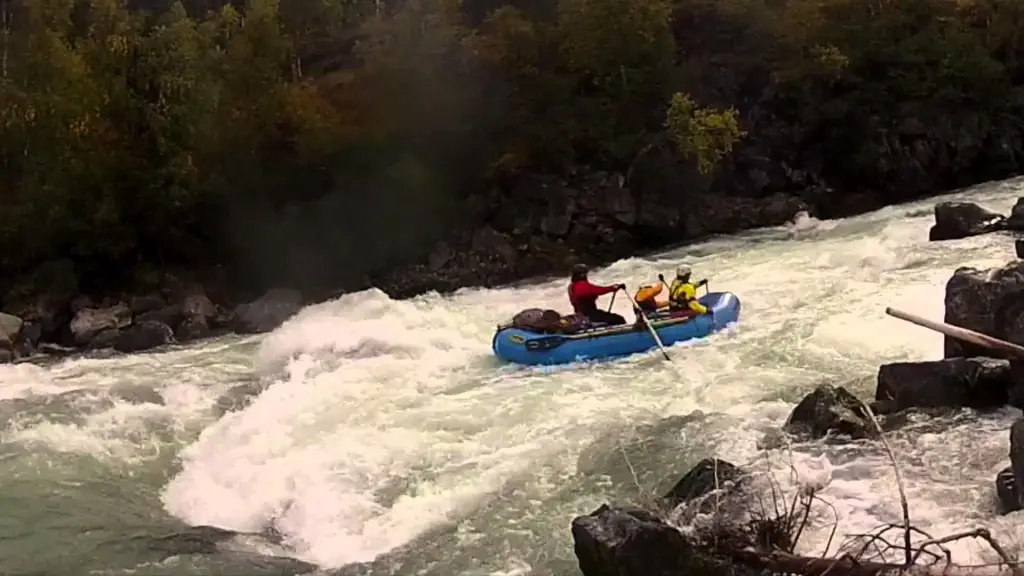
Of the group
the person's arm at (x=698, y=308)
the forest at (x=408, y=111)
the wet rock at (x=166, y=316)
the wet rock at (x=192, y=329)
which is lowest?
the wet rock at (x=192, y=329)

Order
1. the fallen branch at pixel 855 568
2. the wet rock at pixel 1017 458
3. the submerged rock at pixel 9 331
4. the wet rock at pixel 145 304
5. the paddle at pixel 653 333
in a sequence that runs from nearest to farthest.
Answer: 1. the fallen branch at pixel 855 568
2. the wet rock at pixel 1017 458
3. the paddle at pixel 653 333
4. the submerged rock at pixel 9 331
5. the wet rock at pixel 145 304

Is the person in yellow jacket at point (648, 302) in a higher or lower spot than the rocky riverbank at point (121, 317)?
higher

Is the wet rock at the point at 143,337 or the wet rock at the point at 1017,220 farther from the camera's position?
the wet rock at the point at 143,337

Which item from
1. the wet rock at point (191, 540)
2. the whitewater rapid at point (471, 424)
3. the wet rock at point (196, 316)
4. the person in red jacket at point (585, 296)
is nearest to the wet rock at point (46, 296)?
the wet rock at point (196, 316)

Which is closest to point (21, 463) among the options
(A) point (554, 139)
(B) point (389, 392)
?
(B) point (389, 392)

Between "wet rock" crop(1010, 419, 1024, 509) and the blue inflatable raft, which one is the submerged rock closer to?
the blue inflatable raft

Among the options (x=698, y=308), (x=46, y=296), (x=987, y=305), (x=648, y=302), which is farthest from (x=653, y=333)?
(x=46, y=296)

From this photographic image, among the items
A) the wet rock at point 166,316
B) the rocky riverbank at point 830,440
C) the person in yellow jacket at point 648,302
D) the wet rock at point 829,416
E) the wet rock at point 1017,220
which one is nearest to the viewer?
the rocky riverbank at point 830,440

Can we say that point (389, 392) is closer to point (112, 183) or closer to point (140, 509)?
point (140, 509)

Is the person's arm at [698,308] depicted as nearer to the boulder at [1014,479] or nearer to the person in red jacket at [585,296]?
the person in red jacket at [585,296]

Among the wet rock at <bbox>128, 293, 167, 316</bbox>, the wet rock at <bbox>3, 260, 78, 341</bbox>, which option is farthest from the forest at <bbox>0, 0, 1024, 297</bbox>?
the wet rock at <bbox>128, 293, 167, 316</bbox>
